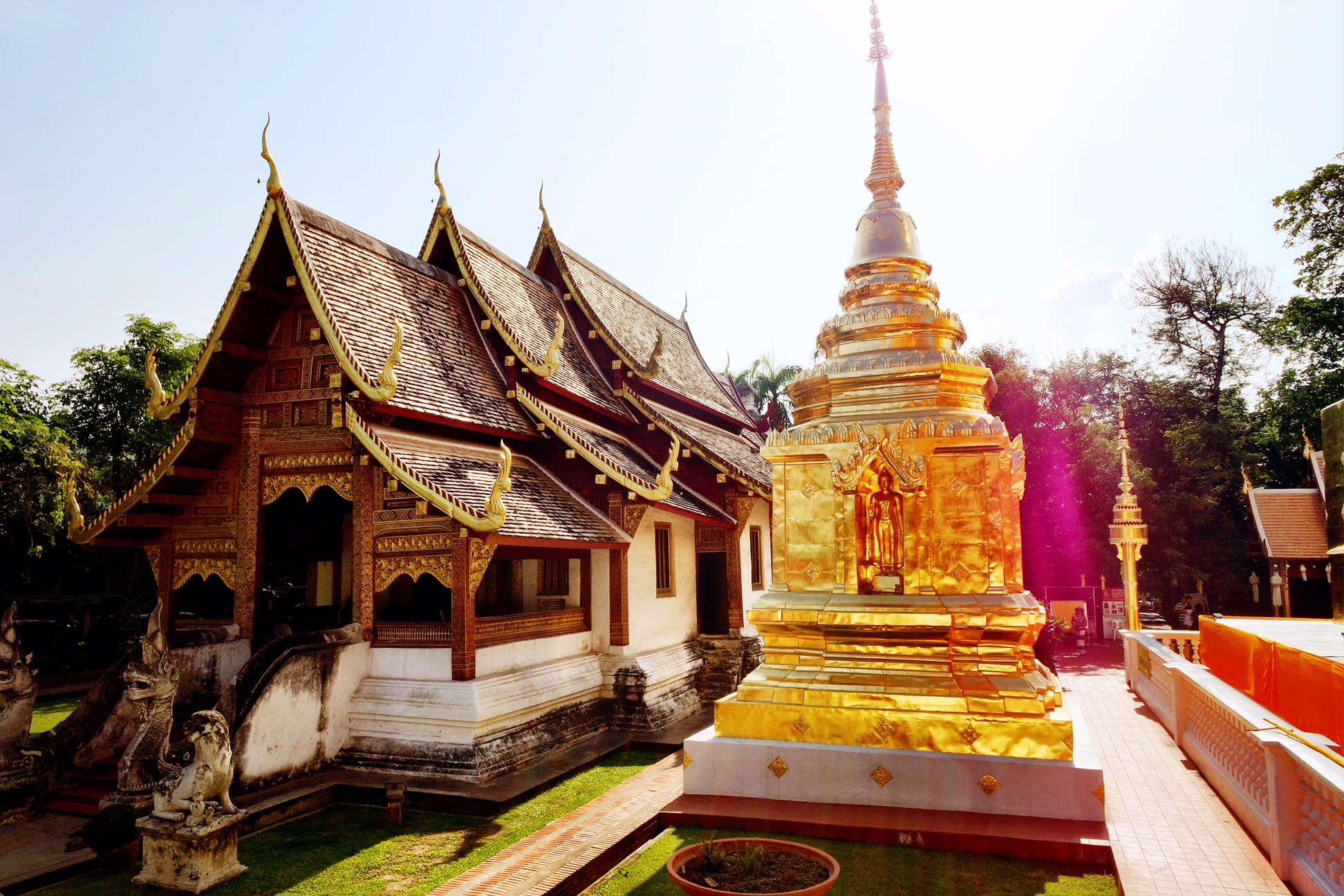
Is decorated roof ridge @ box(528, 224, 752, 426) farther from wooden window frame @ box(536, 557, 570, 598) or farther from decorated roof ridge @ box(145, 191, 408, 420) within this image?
decorated roof ridge @ box(145, 191, 408, 420)

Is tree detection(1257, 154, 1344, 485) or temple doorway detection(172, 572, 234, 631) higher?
tree detection(1257, 154, 1344, 485)

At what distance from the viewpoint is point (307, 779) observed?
7.85 meters

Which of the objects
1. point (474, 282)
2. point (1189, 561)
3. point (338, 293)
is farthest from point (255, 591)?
point (1189, 561)

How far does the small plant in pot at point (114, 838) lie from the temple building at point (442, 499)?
2038mm

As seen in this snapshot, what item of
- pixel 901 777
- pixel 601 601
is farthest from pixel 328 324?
pixel 901 777

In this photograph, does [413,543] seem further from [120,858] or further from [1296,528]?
[1296,528]

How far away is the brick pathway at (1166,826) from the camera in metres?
4.66

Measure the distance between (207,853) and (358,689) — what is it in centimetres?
287

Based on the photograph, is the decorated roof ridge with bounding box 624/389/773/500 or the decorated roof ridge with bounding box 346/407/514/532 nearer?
the decorated roof ridge with bounding box 346/407/514/532

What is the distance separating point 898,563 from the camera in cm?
610

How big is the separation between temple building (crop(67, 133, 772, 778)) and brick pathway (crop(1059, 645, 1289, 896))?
17.5ft

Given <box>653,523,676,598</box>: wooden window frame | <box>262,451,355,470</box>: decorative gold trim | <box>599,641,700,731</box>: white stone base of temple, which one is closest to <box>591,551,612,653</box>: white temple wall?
<box>599,641,700,731</box>: white stone base of temple

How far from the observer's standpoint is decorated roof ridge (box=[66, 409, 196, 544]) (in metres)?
9.02

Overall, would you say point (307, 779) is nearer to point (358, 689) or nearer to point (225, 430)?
point (358, 689)
